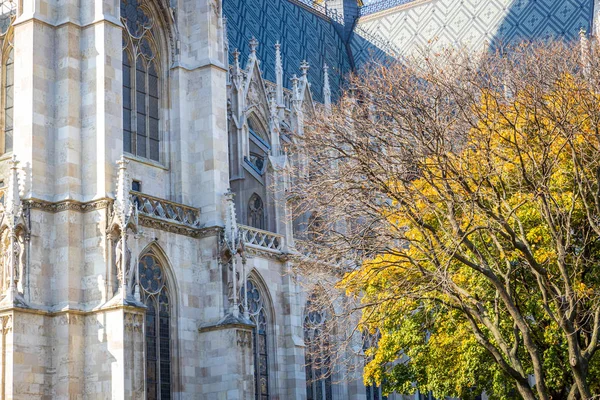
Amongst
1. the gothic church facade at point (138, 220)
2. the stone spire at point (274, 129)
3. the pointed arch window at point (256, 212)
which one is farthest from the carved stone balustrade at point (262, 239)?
the stone spire at point (274, 129)

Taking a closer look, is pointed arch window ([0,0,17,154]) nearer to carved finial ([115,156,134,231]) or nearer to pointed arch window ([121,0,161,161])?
pointed arch window ([121,0,161,161])

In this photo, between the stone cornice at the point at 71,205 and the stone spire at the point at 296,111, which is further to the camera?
the stone spire at the point at 296,111

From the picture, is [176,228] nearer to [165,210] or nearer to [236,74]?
[165,210]

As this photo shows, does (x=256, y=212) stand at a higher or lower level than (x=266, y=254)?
higher

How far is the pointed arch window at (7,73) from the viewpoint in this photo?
2741cm

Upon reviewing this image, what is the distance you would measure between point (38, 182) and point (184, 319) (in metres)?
5.25

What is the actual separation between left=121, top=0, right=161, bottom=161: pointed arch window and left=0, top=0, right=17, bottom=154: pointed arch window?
2.87 m

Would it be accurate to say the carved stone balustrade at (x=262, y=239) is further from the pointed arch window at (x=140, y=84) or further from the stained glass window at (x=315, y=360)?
the pointed arch window at (x=140, y=84)

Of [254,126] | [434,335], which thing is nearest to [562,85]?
[434,335]

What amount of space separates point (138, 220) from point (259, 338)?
6.30 m

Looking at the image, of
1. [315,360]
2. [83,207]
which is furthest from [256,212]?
[83,207]

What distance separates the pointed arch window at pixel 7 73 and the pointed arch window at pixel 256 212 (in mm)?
8399

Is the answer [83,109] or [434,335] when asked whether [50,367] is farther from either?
[434,335]

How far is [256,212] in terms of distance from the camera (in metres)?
33.4
